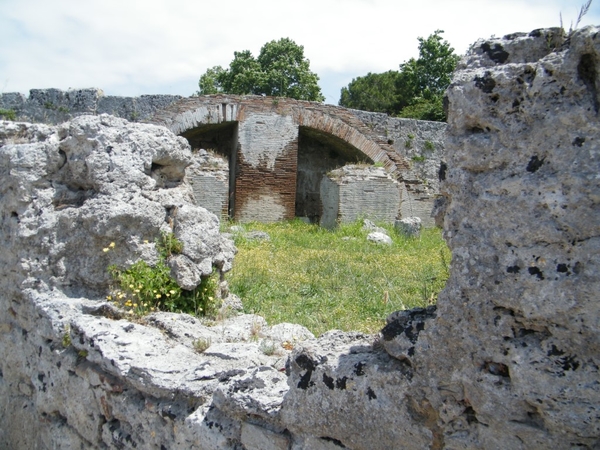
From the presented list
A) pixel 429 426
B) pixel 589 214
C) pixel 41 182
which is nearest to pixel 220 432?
pixel 429 426

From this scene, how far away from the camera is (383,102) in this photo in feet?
94.9

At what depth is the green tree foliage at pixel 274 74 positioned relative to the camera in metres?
28.0

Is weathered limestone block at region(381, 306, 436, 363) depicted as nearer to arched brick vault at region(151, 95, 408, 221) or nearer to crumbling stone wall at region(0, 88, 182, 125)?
crumbling stone wall at region(0, 88, 182, 125)

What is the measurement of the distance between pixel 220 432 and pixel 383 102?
27.8 m

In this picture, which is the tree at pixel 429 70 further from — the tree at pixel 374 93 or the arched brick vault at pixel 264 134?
the arched brick vault at pixel 264 134

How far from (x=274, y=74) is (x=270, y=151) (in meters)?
16.1

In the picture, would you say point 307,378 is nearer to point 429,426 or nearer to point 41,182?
point 429,426

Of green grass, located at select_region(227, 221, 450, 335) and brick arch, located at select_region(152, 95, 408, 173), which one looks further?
brick arch, located at select_region(152, 95, 408, 173)

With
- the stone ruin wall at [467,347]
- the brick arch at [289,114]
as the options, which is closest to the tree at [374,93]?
the brick arch at [289,114]

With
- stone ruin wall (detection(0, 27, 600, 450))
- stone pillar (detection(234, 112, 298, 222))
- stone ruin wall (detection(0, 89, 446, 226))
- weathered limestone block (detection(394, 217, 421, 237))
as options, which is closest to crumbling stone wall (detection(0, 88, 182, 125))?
stone ruin wall (detection(0, 89, 446, 226))

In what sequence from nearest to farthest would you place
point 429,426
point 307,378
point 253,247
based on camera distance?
point 429,426 < point 307,378 < point 253,247

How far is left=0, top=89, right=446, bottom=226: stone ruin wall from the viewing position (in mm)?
11953

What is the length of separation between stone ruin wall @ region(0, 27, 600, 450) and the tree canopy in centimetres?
1875

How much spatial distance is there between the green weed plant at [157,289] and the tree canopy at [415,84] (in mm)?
17909
